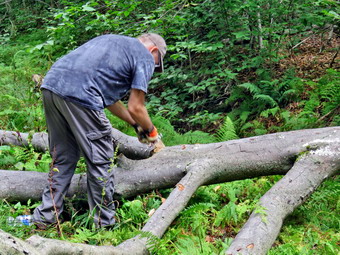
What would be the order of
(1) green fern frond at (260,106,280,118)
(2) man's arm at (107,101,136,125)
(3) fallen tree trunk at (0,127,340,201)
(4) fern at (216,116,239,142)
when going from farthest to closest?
(1) green fern frond at (260,106,280,118) < (4) fern at (216,116,239,142) < (2) man's arm at (107,101,136,125) < (3) fallen tree trunk at (0,127,340,201)

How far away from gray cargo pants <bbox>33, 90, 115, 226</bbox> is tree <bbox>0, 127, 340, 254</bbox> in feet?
1.18

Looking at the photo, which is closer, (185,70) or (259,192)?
(259,192)

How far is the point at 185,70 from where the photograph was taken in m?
8.33

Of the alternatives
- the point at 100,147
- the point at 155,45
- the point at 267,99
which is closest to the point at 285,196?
the point at 100,147

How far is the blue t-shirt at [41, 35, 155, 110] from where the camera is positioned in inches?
140

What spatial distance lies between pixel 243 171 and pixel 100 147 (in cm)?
153

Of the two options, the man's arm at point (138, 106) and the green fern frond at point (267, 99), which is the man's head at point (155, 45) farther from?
Answer: the green fern frond at point (267, 99)

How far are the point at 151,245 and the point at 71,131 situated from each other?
1462 mm

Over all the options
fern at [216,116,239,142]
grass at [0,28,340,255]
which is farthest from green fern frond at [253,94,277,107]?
grass at [0,28,340,255]

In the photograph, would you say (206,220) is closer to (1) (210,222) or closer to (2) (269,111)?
(1) (210,222)

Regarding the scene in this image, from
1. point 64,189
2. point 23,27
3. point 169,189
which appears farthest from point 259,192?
point 23,27

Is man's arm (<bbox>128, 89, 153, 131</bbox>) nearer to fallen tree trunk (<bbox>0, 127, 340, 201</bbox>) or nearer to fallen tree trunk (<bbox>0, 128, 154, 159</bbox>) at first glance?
fallen tree trunk (<bbox>0, 127, 340, 201</bbox>)

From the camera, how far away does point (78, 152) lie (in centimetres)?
406

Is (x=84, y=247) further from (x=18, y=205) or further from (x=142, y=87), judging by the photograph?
(x=18, y=205)
